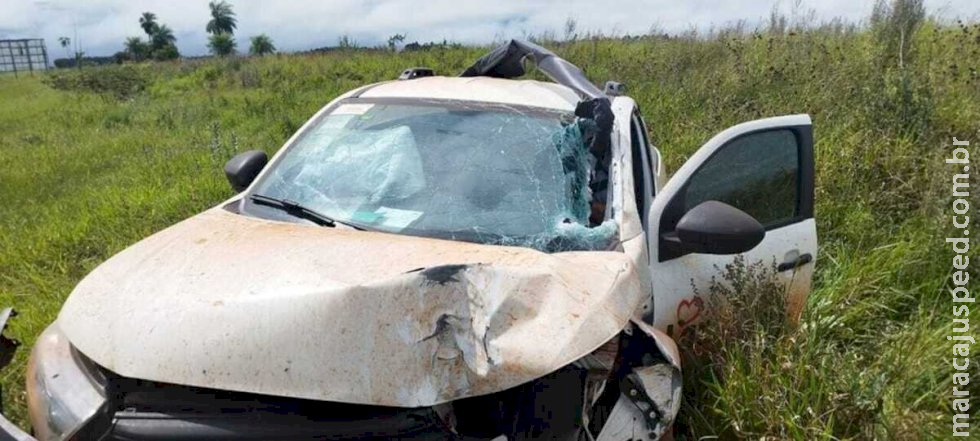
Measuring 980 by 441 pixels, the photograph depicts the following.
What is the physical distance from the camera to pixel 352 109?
123 inches

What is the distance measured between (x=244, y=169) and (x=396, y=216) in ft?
3.46

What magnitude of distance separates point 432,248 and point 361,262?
9.4 inches

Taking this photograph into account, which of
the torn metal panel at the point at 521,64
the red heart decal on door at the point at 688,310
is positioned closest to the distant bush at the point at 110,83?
the torn metal panel at the point at 521,64

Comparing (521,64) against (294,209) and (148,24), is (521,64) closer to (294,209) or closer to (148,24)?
(294,209)

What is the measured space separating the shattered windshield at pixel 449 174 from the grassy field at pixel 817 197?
0.79 meters

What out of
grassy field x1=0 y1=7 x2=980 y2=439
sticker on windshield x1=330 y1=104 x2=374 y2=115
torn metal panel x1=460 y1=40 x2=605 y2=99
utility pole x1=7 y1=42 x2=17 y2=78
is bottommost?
grassy field x1=0 y1=7 x2=980 y2=439

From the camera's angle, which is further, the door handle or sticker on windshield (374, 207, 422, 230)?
the door handle

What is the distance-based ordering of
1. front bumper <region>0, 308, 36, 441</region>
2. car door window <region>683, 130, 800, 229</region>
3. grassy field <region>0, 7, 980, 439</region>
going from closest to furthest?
front bumper <region>0, 308, 36, 441</region> < grassy field <region>0, 7, 980, 439</region> < car door window <region>683, 130, 800, 229</region>

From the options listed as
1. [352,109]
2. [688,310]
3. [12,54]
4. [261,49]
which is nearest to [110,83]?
[261,49]

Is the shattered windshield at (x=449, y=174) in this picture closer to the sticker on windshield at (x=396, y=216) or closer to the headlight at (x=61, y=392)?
the sticker on windshield at (x=396, y=216)

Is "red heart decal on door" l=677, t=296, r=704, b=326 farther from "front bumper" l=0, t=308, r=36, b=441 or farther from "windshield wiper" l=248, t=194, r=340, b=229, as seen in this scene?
"front bumper" l=0, t=308, r=36, b=441

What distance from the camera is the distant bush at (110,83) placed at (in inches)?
753

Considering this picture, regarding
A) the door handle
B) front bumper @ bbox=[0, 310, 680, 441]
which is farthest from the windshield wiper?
the door handle

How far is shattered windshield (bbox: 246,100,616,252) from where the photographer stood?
7.68 ft
